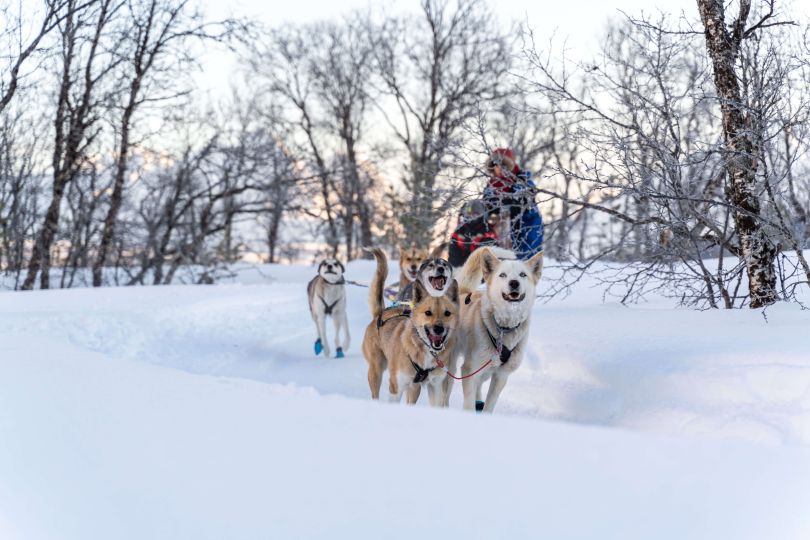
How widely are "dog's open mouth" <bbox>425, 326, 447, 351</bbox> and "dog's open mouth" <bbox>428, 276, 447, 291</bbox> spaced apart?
1.21 feet

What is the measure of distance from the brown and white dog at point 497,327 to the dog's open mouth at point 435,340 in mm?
329

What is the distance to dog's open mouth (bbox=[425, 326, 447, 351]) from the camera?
4371 mm

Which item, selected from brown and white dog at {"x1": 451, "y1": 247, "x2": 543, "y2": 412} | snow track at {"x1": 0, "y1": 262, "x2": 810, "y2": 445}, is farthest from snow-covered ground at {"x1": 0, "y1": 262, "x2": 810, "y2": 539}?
brown and white dog at {"x1": 451, "y1": 247, "x2": 543, "y2": 412}

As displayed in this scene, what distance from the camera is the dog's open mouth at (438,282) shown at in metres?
4.66

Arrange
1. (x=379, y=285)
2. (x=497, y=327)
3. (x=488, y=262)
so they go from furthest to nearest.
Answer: (x=379, y=285)
(x=488, y=262)
(x=497, y=327)

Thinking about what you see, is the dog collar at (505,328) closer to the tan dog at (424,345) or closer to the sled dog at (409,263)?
the tan dog at (424,345)

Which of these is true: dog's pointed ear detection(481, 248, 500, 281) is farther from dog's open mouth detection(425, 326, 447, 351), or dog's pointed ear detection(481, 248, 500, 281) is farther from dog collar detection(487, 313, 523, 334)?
dog's open mouth detection(425, 326, 447, 351)

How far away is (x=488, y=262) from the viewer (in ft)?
15.5

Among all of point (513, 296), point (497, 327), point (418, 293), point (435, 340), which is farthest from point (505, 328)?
point (418, 293)

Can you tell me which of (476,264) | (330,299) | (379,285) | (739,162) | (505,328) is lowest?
(330,299)

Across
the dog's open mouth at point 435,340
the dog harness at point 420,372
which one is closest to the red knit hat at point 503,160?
the dog's open mouth at point 435,340

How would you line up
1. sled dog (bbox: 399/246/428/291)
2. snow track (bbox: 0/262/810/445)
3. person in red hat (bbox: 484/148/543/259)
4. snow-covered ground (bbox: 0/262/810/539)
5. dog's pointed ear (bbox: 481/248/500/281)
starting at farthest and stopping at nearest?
sled dog (bbox: 399/246/428/291) < person in red hat (bbox: 484/148/543/259) < dog's pointed ear (bbox: 481/248/500/281) < snow track (bbox: 0/262/810/445) < snow-covered ground (bbox: 0/262/810/539)

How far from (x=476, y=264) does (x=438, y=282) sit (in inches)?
27.0

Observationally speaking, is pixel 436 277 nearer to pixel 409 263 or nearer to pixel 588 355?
pixel 588 355
